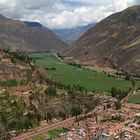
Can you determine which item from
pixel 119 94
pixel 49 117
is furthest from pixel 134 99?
pixel 49 117

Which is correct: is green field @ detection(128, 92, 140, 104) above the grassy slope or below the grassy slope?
above

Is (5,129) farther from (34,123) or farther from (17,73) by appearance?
(17,73)

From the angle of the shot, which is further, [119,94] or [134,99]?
[119,94]

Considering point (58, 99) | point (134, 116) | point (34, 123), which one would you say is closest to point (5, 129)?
point (34, 123)

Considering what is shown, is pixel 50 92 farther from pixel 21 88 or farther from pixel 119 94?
pixel 119 94

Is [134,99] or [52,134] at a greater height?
[134,99]

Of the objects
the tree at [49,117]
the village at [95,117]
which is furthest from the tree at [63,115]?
the tree at [49,117]

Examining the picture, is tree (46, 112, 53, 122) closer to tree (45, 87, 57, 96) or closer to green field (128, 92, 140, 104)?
tree (45, 87, 57, 96)

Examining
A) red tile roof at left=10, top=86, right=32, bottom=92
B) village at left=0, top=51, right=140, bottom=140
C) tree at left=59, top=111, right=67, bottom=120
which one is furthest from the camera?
red tile roof at left=10, top=86, right=32, bottom=92

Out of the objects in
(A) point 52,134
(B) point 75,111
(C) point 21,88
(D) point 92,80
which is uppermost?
(C) point 21,88

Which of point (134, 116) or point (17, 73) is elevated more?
point (17, 73)

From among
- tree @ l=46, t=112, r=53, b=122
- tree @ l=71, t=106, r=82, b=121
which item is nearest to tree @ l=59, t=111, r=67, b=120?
tree @ l=71, t=106, r=82, b=121
